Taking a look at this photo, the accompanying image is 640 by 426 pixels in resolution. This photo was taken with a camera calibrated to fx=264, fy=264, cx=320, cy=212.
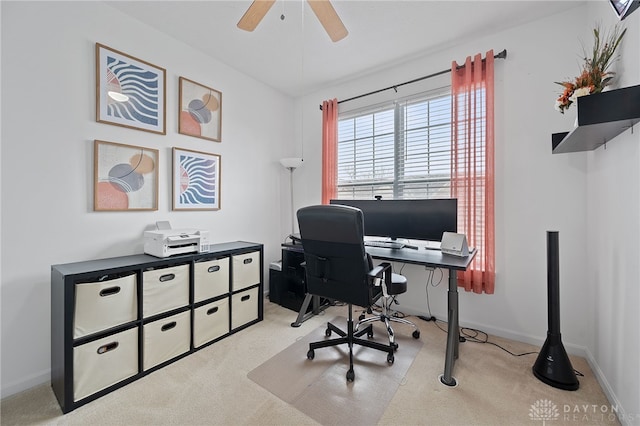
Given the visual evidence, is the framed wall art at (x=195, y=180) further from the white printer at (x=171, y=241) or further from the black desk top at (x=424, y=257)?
the black desk top at (x=424, y=257)

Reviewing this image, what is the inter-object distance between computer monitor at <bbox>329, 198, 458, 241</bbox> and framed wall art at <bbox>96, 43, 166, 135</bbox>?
2.04 m

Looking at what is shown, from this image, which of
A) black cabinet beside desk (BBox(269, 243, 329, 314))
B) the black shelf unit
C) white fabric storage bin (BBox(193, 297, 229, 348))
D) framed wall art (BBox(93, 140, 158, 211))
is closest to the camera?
the black shelf unit

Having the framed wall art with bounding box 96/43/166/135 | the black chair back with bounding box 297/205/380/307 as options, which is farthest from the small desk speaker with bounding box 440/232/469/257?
the framed wall art with bounding box 96/43/166/135

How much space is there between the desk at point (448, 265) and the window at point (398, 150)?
0.80 m

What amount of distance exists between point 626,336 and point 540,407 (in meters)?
0.62

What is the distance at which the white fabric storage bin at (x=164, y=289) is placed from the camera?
191 cm

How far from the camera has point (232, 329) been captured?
8.14 ft

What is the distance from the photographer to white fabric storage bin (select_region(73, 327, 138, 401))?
5.21 feet

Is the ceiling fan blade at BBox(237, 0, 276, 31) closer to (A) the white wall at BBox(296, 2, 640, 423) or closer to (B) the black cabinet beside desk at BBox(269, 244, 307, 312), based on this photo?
(A) the white wall at BBox(296, 2, 640, 423)

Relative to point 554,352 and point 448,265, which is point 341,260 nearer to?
point 448,265

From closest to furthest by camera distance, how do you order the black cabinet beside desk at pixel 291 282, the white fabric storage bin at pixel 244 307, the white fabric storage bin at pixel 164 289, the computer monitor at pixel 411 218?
the white fabric storage bin at pixel 164 289 < the computer monitor at pixel 411 218 < the white fabric storage bin at pixel 244 307 < the black cabinet beside desk at pixel 291 282

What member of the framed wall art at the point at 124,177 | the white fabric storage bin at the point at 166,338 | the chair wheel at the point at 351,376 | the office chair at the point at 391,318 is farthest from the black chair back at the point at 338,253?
the framed wall art at the point at 124,177

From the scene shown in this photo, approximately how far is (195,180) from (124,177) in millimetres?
614

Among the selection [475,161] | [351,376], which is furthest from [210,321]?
[475,161]
